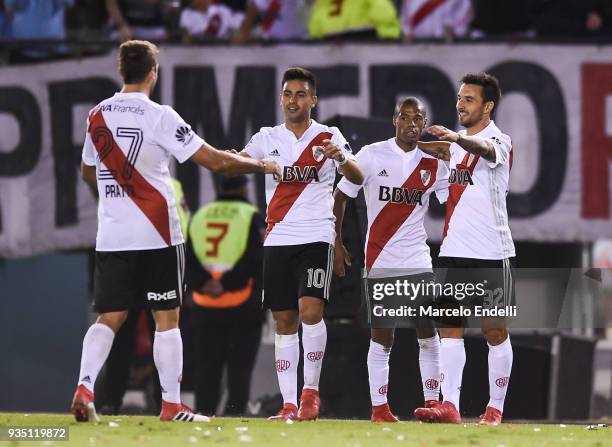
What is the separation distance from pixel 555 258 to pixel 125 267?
269 inches

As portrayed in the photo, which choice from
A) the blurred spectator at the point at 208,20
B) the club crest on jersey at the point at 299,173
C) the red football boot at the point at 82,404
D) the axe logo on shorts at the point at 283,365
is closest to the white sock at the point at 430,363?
the axe logo on shorts at the point at 283,365

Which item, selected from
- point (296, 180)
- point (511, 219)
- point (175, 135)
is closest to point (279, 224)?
point (296, 180)

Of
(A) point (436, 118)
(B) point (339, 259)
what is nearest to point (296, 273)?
(B) point (339, 259)

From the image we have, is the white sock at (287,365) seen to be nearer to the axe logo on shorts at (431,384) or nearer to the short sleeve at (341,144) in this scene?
the axe logo on shorts at (431,384)

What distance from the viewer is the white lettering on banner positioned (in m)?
13.4

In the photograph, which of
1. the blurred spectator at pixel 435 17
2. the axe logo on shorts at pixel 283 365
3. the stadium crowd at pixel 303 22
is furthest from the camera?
the blurred spectator at pixel 435 17

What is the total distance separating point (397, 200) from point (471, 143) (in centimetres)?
102

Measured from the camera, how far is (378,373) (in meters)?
9.36

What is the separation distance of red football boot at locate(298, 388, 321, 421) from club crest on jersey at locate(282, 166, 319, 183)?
1340mm

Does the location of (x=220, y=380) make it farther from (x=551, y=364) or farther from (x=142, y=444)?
(x=142, y=444)

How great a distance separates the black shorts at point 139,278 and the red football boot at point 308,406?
4.05 feet

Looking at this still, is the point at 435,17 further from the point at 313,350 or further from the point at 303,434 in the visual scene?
the point at 303,434

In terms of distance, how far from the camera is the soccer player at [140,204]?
816cm

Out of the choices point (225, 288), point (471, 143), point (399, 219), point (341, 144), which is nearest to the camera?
point (471, 143)
